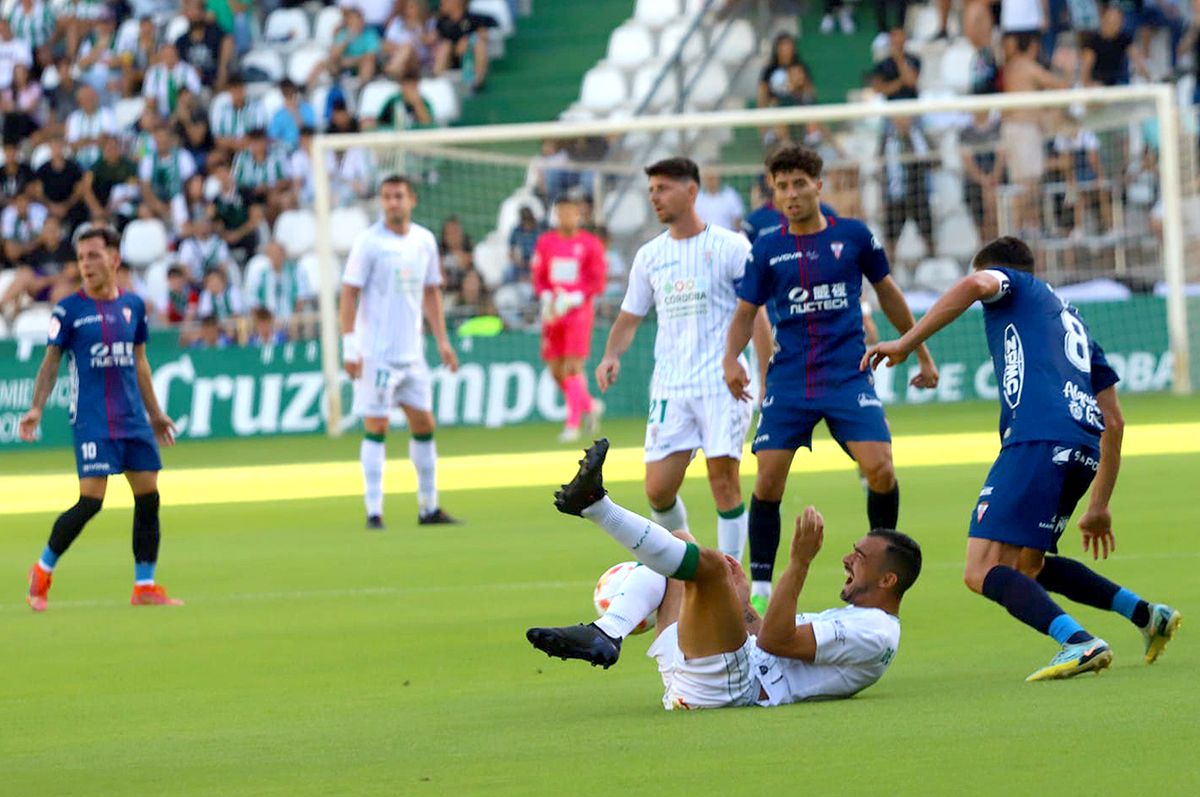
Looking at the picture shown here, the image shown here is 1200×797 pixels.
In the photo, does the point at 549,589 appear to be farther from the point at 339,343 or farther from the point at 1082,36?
the point at 1082,36

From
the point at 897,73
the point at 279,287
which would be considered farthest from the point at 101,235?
the point at 897,73

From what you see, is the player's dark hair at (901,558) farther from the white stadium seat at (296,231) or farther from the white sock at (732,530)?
the white stadium seat at (296,231)

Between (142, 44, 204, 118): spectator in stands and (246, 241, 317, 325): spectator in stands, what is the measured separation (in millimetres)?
5413

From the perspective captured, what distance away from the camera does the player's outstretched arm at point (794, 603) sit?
7293 mm

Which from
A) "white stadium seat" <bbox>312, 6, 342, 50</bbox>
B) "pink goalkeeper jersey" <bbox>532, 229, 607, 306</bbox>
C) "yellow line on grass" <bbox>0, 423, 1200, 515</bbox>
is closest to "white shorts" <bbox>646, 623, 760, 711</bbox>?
"yellow line on grass" <bbox>0, 423, 1200, 515</bbox>

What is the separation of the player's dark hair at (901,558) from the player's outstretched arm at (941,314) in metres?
0.64

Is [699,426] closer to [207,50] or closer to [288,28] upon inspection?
[207,50]

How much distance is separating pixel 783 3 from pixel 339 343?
9711mm

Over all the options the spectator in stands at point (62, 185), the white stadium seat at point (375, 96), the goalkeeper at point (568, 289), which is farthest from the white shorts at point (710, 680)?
the spectator in stands at point (62, 185)

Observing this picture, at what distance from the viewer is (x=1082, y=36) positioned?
29.4 m

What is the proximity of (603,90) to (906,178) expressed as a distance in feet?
18.8

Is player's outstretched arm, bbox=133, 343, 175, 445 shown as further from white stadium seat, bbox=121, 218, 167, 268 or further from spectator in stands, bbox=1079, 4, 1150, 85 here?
white stadium seat, bbox=121, 218, 167, 268

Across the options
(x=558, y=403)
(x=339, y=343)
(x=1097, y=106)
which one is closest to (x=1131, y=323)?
(x=1097, y=106)

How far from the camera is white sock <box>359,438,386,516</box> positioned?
624 inches
